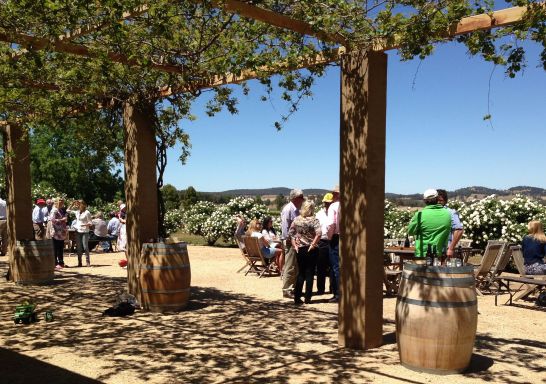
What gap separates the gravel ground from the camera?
4.38m

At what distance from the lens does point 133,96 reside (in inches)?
292

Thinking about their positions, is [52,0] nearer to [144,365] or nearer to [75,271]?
[144,365]

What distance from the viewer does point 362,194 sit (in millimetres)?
5031

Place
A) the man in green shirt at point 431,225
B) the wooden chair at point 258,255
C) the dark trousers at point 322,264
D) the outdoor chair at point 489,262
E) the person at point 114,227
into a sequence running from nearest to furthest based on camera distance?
the man in green shirt at point 431,225
the outdoor chair at point 489,262
the dark trousers at point 322,264
the wooden chair at point 258,255
the person at point 114,227

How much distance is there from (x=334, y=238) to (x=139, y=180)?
301cm

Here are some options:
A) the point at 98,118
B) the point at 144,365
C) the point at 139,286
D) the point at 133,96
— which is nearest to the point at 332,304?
the point at 139,286

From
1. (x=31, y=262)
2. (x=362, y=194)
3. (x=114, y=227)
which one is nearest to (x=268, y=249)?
(x=31, y=262)

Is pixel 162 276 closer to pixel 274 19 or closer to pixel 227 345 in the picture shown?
pixel 227 345

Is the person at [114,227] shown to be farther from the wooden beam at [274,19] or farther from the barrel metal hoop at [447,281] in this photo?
the barrel metal hoop at [447,281]

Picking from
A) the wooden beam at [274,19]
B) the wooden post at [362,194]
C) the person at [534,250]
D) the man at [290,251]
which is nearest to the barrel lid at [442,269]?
the wooden post at [362,194]

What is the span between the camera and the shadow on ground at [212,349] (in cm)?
439

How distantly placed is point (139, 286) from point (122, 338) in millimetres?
1549

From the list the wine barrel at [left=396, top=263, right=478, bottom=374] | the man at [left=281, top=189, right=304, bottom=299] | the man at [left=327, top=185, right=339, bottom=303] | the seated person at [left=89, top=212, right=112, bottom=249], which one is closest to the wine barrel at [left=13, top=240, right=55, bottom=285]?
the man at [left=281, top=189, right=304, bottom=299]

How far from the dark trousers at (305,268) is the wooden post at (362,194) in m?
2.29
